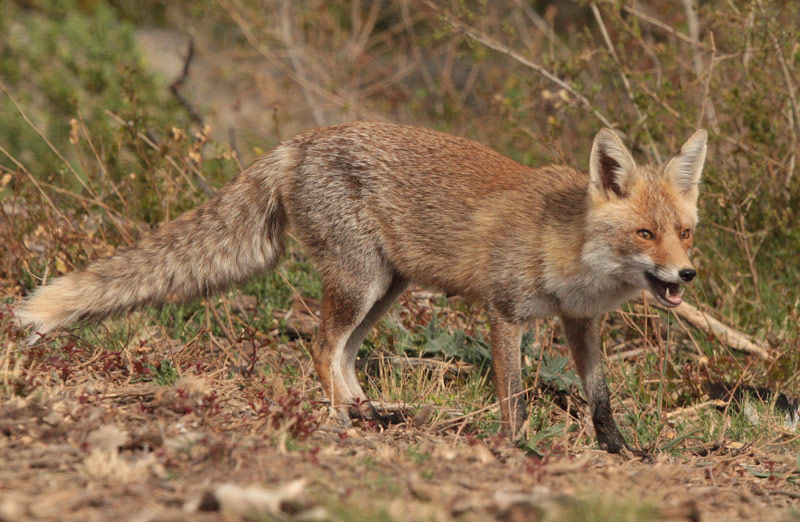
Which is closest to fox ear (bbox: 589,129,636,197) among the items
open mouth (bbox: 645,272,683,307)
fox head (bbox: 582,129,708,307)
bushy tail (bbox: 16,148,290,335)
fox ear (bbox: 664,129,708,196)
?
fox head (bbox: 582,129,708,307)

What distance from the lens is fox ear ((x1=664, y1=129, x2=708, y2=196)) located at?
4.63m

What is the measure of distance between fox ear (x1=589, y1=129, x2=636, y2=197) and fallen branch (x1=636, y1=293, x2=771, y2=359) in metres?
1.43

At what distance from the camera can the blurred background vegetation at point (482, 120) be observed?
20.9 ft

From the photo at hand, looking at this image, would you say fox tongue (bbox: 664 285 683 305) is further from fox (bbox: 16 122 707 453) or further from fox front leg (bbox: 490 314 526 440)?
fox front leg (bbox: 490 314 526 440)

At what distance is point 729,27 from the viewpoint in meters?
7.10

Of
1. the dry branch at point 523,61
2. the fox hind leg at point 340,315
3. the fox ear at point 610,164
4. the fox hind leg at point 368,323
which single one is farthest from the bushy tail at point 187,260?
the dry branch at point 523,61

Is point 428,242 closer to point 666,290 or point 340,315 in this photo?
point 340,315

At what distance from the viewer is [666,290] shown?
14.2 ft

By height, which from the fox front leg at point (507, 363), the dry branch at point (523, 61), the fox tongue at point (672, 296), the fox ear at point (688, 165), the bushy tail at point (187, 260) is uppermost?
the dry branch at point (523, 61)

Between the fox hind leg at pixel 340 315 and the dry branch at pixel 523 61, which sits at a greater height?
the dry branch at pixel 523 61

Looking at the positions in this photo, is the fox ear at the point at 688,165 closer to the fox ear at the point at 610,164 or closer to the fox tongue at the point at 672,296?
the fox ear at the point at 610,164

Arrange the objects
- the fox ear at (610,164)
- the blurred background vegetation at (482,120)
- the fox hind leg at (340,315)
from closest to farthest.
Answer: the fox ear at (610,164) < the fox hind leg at (340,315) < the blurred background vegetation at (482,120)

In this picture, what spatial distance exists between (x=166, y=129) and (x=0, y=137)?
3187 mm

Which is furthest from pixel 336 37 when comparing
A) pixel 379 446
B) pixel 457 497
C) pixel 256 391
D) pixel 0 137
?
pixel 457 497
